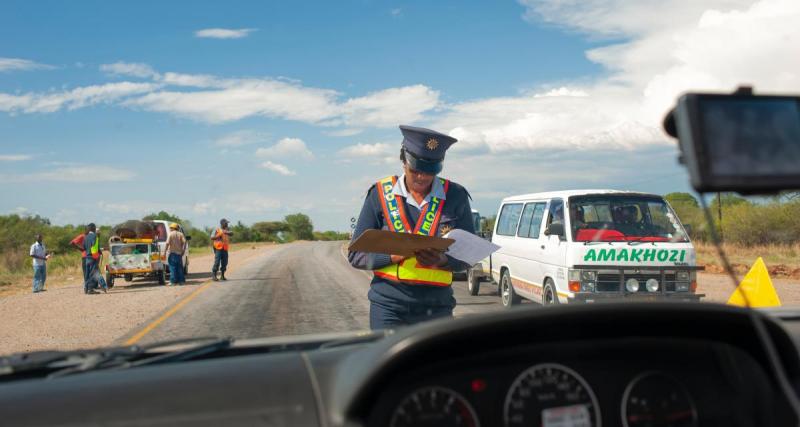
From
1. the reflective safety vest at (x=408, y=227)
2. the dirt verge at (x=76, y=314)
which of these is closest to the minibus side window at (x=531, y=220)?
the dirt verge at (x=76, y=314)

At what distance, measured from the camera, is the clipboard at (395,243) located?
3.62 m

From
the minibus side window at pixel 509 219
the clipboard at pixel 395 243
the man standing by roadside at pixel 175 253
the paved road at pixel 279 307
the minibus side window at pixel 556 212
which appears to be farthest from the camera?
the man standing by roadside at pixel 175 253

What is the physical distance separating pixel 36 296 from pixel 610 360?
797 inches

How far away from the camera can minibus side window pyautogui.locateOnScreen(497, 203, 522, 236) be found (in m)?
13.3

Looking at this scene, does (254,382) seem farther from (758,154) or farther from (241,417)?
(758,154)

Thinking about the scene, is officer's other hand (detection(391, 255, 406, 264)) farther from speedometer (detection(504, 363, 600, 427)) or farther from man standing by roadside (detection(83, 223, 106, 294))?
man standing by roadside (detection(83, 223, 106, 294))

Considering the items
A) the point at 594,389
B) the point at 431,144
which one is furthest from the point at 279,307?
the point at 594,389

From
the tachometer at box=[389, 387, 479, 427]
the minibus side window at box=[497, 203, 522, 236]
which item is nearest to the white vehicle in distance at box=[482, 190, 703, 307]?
the minibus side window at box=[497, 203, 522, 236]

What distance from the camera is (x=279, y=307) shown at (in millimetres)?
14594

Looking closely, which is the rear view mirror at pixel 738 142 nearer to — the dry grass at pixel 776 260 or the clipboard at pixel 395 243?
the clipboard at pixel 395 243

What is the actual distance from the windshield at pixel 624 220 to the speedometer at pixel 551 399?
8226 millimetres

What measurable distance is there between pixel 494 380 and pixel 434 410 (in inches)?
9.5

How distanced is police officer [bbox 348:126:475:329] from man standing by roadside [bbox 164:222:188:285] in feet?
58.6

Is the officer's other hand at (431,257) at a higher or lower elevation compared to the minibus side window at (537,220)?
lower
